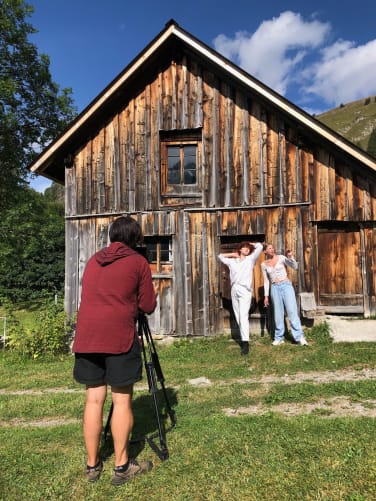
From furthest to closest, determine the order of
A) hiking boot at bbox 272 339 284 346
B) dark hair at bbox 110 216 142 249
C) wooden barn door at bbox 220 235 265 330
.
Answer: wooden barn door at bbox 220 235 265 330, hiking boot at bbox 272 339 284 346, dark hair at bbox 110 216 142 249

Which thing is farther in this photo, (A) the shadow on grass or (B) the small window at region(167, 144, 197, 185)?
(B) the small window at region(167, 144, 197, 185)

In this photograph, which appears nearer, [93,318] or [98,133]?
[93,318]

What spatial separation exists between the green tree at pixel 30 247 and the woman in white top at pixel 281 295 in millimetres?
7557

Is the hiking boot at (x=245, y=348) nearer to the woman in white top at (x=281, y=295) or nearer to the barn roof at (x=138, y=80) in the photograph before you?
the woman in white top at (x=281, y=295)

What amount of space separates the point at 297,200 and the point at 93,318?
21.7 feet

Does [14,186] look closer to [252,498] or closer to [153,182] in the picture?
[153,182]

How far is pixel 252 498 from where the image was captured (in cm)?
266

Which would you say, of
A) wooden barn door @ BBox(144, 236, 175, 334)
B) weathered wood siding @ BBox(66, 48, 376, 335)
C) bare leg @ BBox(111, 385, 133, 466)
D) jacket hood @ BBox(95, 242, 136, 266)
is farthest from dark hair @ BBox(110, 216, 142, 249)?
wooden barn door @ BBox(144, 236, 175, 334)

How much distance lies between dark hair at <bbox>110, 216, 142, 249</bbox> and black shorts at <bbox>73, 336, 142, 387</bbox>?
2.93 ft

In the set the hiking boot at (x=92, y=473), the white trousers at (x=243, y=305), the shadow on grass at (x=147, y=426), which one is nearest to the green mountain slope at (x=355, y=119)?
the white trousers at (x=243, y=305)

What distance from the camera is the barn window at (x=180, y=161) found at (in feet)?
29.6

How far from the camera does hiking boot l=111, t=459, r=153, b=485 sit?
116 inches

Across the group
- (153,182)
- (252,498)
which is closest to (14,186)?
(153,182)

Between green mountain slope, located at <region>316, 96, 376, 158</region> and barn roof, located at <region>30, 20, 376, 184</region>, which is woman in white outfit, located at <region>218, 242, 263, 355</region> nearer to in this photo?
barn roof, located at <region>30, 20, 376, 184</region>
